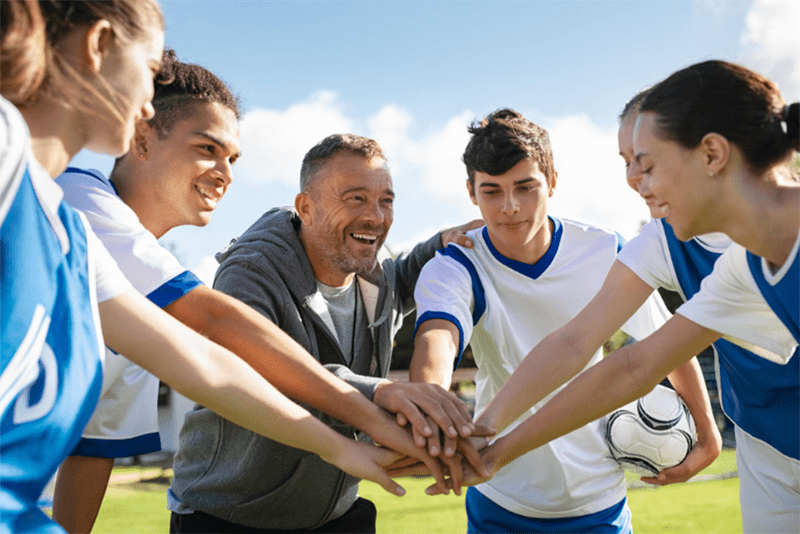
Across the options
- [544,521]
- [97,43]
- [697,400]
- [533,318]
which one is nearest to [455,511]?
[544,521]

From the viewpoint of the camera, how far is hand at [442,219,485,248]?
3.58 m

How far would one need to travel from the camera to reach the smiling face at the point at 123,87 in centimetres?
161

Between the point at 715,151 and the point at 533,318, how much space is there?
149 cm

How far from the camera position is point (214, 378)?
81.1 inches

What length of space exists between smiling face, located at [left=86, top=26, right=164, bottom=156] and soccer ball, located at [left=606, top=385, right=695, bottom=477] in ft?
8.78

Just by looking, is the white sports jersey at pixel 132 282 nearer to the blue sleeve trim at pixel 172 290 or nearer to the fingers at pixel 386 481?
the blue sleeve trim at pixel 172 290

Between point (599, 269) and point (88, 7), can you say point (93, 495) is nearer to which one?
point (88, 7)

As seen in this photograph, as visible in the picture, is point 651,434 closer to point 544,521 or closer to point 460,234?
point 544,521

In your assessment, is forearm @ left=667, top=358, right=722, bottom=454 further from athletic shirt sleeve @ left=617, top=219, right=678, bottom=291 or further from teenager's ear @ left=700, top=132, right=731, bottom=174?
teenager's ear @ left=700, top=132, right=731, bottom=174

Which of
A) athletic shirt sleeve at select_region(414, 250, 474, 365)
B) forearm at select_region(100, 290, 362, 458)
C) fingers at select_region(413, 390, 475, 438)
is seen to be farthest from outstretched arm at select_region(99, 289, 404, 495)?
athletic shirt sleeve at select_region(414, 250, 474, 365)

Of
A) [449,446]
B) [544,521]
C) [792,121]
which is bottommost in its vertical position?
[544,521]

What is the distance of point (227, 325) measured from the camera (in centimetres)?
256

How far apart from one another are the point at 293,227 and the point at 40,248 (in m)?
1.99

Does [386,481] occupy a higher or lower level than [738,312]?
lower
